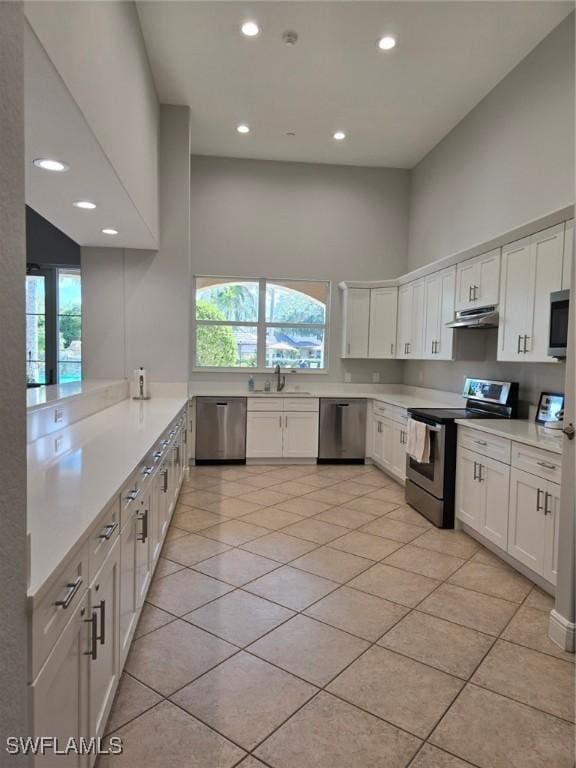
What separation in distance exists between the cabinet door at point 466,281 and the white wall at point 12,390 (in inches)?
154

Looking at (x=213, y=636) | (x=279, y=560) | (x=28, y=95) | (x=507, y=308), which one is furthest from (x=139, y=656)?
(x=507, y=308)

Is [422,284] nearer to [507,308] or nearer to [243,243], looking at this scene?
[507,308]

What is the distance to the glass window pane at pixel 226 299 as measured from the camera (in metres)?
6.34

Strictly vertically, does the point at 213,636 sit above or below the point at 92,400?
below

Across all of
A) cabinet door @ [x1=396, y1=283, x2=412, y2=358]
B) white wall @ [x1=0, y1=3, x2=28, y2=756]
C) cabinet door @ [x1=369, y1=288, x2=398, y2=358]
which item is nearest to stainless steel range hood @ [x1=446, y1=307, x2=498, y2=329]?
cabinet door @ [x1=396, y1=283, x2=412, y2=358]

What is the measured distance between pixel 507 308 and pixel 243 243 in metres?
3.68

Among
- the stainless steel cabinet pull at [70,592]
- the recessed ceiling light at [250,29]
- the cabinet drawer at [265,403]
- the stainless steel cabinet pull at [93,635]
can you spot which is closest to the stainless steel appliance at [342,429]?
the cabinet drawer at [265,403]

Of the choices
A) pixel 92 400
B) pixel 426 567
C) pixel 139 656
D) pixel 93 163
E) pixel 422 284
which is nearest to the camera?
pixel 139 656

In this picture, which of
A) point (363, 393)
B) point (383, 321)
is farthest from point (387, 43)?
point (363, 393)

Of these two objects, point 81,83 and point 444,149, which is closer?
point 81,83

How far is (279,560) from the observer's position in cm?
323

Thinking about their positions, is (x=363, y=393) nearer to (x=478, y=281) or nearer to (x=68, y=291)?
(x=478, y=281)

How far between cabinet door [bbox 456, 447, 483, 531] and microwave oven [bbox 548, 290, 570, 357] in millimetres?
958

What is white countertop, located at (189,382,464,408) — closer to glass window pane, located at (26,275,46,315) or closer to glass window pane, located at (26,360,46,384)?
glass window pane, located at (26,360,46,384)
